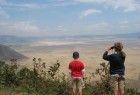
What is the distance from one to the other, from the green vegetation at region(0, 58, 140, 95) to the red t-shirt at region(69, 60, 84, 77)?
2.91 metres

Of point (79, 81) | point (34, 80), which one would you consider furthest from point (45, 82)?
point (79, 81)

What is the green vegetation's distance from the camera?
1384 centimetres

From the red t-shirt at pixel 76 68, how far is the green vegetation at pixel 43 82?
9.55 feet

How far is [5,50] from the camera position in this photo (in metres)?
109

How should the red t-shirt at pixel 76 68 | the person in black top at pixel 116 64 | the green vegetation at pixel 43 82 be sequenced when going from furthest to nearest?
the green vegetation at pixel 43 82, the red t-shirt at pixel 76 68, the person in black top at pixel 116 64

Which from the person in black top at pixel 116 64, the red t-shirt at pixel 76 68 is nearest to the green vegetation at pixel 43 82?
the red t-shirt at pixel 76 68

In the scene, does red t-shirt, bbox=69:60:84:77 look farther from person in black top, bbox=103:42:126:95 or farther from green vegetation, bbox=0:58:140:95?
green vegetation, bbox=0:58:140:95

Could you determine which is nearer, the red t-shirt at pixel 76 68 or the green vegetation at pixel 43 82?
the red t-shirt at pixel 76 68

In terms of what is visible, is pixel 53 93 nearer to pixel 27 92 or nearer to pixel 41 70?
pixel 27 92

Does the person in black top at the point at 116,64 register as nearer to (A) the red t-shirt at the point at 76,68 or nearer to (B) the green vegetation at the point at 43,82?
(A) the red t-shirt at the point at 76,68

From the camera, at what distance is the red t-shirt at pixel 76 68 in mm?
10625

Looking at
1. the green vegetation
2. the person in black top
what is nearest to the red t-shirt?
the person in black top

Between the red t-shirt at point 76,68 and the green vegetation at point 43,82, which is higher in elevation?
the red t-shirt at point 76,68

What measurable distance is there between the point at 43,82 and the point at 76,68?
4.55m
